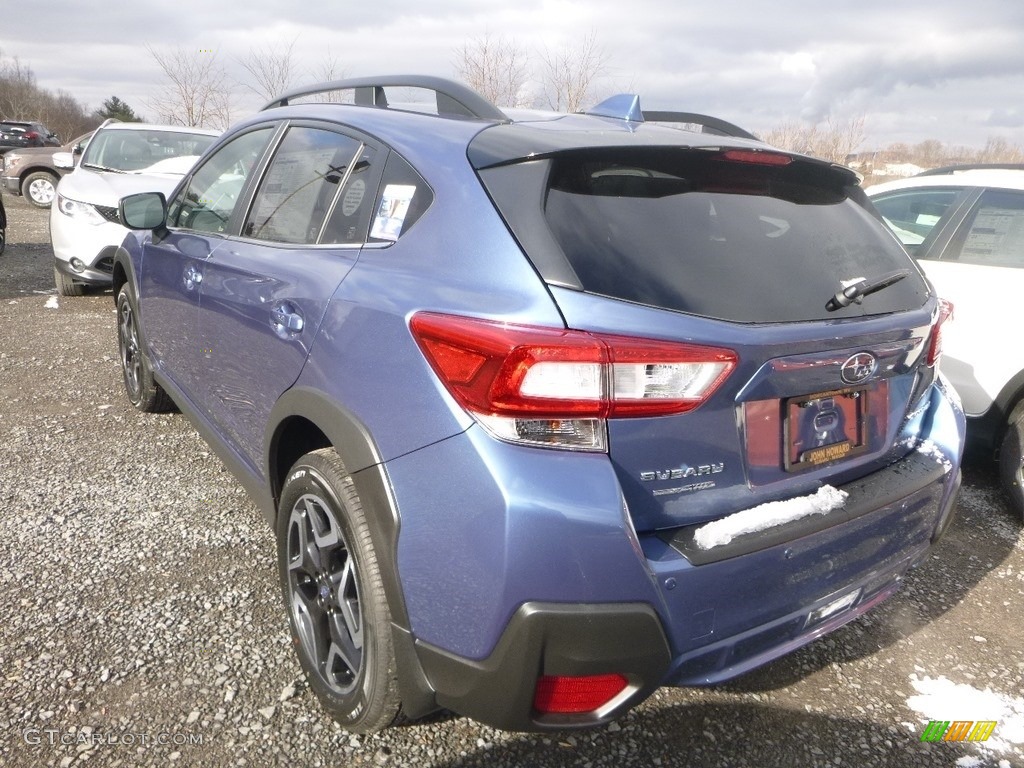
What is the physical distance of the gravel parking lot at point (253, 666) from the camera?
6.73ft

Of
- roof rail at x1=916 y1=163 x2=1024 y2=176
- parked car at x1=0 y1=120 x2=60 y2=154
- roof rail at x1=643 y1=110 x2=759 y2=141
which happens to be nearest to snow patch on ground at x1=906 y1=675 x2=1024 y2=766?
roof rail at x1=643 y1=110 x2=759 y2=141

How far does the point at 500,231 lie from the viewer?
5.51 ft

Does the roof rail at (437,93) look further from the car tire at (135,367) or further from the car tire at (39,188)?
the car tire at (39,188)

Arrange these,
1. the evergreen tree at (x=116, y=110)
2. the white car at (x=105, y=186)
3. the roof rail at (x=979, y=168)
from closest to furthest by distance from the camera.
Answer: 1. the roof rail at (x=979, y=168)
2. the white car at (x=105, y=186)
3. the evergreen tree at (x=116, y=110)

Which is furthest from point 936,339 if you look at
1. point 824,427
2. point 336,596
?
point 336,596

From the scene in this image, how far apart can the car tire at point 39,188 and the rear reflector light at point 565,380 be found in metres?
18.1

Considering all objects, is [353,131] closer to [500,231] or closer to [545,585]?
[500,231]

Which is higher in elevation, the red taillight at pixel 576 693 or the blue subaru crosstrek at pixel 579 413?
the blue subaru crosstrek at pixel 579 413

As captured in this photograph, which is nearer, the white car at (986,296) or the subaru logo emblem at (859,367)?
the subaru logo emblem at (859,367)

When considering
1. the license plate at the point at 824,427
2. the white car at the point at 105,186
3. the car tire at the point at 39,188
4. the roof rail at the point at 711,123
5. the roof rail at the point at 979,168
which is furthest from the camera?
the car tire at the point at 39,188

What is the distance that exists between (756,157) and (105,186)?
265 inches

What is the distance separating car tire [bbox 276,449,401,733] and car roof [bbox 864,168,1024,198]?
2.99 meters

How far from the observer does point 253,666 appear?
2322 millimetres

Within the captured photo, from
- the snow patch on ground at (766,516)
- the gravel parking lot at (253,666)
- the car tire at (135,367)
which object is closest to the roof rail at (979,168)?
the gravel parking lot at (253,666)
